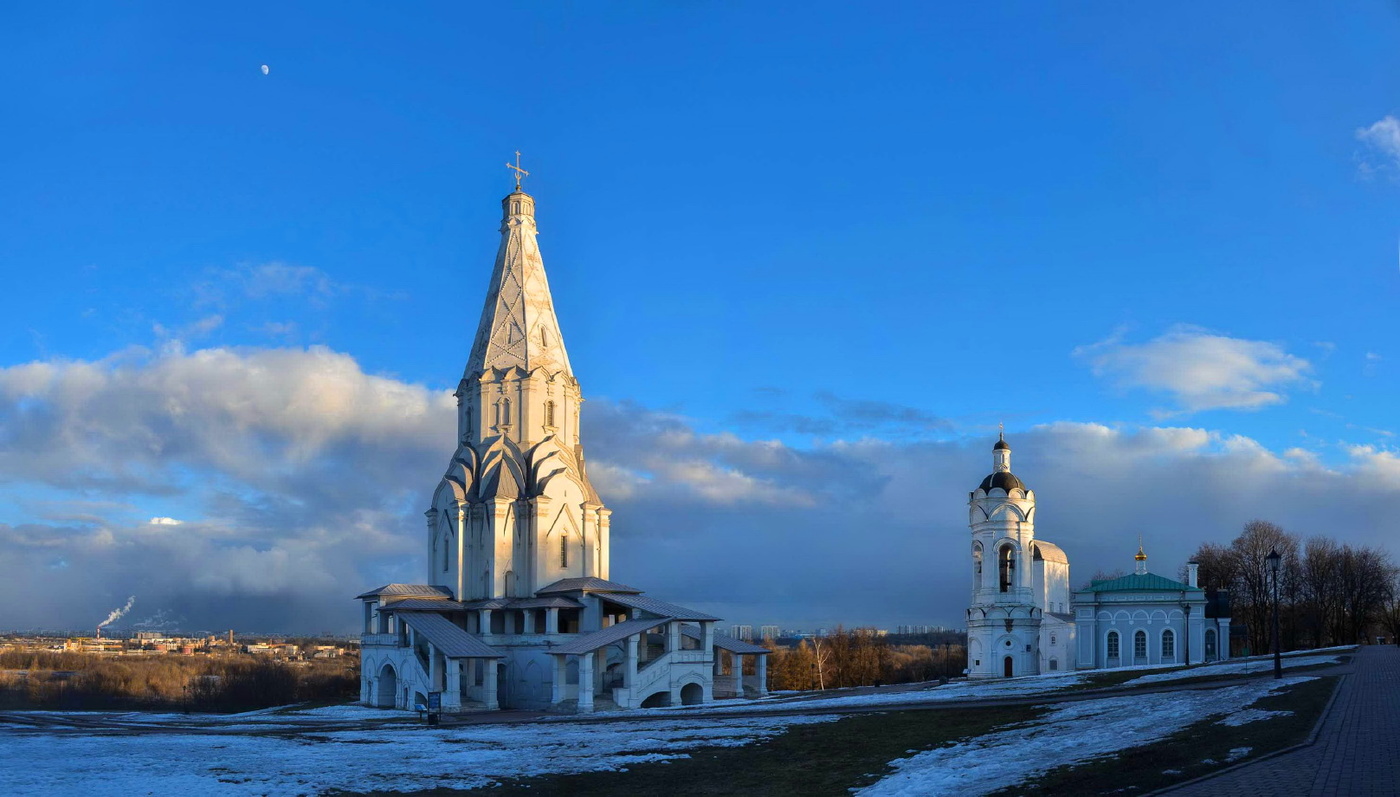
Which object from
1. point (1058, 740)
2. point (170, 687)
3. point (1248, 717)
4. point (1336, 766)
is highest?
point (1336, 766)

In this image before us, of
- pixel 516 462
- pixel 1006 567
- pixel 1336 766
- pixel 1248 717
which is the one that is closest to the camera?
pixel 1336 766

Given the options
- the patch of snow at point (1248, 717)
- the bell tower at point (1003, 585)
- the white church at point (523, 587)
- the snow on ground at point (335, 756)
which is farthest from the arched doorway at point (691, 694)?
the patch of snow at point (1248, 717)

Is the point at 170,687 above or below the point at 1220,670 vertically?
below

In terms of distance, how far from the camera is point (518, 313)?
52.1 meters

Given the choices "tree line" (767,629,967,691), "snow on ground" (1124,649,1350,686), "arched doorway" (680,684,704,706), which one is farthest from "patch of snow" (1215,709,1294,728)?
"tree line" (767,629,967,691)

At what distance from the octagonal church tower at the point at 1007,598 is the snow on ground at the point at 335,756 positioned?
78.9 feet

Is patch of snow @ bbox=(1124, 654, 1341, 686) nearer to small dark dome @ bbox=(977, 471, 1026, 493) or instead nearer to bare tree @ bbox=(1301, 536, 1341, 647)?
small dark dome @ bbox=(977, 471, 1026, 493)

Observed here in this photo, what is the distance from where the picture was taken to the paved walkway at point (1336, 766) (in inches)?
495

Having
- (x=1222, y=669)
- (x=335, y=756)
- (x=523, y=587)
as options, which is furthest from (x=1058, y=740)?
(x=523, y=587)

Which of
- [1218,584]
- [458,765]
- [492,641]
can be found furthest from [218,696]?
[1218,584]

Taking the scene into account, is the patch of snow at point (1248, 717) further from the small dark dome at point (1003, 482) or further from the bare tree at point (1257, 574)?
the bare tree at point (1257, 574)

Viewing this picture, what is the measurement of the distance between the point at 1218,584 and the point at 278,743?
2425 inches

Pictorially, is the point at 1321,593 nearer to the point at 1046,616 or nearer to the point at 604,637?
the point at 1046,616

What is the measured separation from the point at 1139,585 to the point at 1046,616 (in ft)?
15.2
